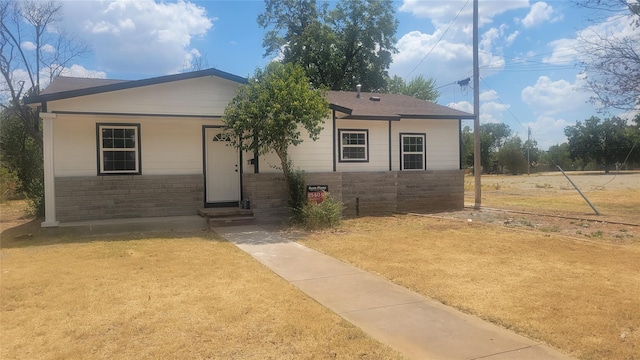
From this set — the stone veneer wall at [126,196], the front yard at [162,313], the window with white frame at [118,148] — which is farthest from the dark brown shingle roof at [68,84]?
the front yard at [162,313]

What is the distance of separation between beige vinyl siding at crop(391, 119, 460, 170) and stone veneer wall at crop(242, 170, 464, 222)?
392 millimetres

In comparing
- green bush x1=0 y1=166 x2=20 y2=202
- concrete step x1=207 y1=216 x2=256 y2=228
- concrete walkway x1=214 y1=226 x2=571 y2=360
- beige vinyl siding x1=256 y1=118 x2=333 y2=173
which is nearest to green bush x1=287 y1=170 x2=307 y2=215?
beige vinyl siding x1=256 y1=118 x2=333 y2=173

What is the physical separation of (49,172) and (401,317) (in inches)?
403

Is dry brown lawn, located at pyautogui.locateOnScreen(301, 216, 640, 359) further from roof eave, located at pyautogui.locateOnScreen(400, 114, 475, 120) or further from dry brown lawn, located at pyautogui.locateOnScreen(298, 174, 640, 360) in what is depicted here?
roof eave, located at pyautogui.locateOnScreen(400, 114, 475, 120)

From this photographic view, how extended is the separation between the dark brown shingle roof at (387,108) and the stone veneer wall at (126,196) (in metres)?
5.23

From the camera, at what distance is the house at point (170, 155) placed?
11383 mm

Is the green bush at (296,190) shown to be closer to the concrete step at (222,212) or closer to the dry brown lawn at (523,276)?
the concrete step at (222,212)

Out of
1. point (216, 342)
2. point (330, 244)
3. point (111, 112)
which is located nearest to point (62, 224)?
point (111, 112)

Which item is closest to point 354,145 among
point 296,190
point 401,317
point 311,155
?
point 311,155

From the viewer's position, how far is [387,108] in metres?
16.5

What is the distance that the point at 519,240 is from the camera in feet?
30.3

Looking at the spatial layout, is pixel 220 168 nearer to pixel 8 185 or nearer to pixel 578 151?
pixel 8 185

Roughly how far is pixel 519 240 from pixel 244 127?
23.0 feet

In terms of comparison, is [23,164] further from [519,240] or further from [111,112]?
[519,240]
